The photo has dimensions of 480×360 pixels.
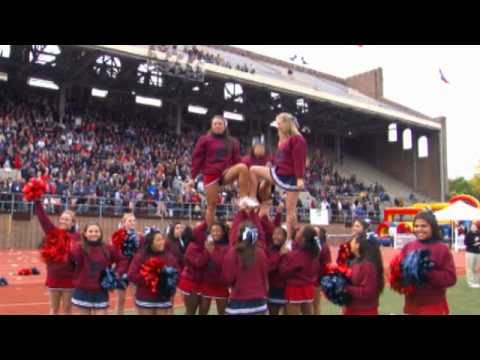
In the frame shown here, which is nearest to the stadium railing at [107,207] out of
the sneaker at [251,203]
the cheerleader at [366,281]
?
the sneaker at [251,203]

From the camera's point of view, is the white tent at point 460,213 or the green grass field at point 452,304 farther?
the white tent at point 460,213

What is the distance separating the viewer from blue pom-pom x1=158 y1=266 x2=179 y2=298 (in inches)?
197

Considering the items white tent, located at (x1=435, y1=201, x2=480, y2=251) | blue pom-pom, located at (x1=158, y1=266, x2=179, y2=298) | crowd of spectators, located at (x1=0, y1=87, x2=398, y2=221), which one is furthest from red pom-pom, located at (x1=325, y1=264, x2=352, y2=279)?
white tent, located at (x1=435, y1=201, x2=480, y2=251)

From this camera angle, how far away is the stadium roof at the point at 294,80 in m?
22.6

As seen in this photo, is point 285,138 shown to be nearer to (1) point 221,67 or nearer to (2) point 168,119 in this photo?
(1) point 221,67

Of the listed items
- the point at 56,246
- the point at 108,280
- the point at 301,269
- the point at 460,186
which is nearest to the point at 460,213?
the point at 301,269

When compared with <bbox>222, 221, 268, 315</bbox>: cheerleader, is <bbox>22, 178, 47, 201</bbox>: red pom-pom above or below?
above

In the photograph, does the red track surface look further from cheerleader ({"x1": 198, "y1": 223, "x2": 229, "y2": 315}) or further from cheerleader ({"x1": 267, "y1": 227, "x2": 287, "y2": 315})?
cheerleader ({"x1": 267, "y1": 227, "x2": 287, "y2": 315})

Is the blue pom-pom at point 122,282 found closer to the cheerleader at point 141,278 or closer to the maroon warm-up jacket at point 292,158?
the cheerleader at point 141,278

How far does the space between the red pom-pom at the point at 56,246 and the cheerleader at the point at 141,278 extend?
69 centimetres

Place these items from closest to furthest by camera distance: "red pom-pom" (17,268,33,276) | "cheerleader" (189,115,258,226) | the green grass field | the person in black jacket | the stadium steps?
"cheerleader" (189,115,258,226) → the green grass field → the person in black jacket → "red pom-pom" (17,268,33,276) → the stadium steps

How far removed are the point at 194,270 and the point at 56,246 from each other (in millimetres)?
1386

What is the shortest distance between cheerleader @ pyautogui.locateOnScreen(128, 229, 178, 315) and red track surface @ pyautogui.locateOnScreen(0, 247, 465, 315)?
3217mm
